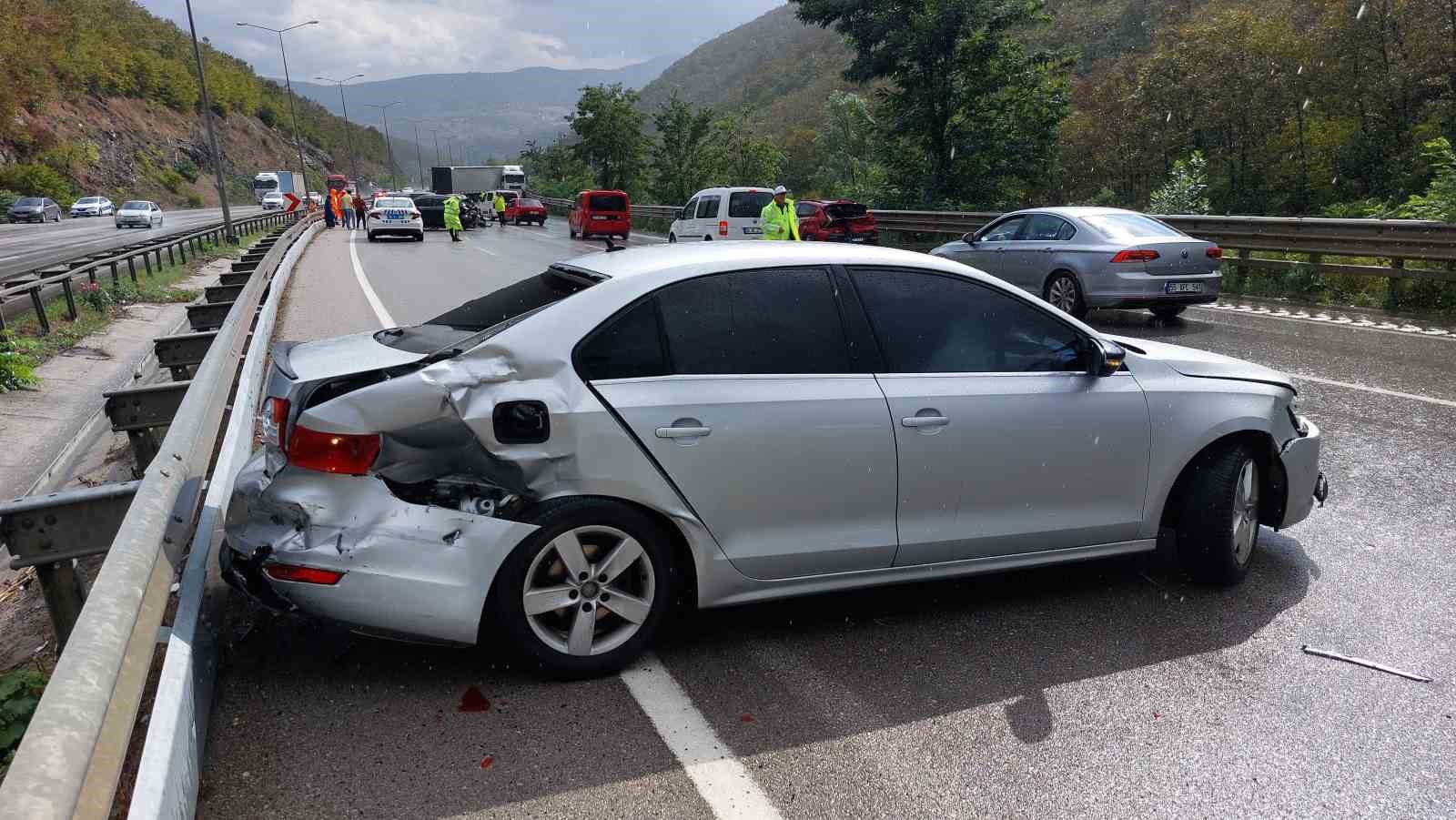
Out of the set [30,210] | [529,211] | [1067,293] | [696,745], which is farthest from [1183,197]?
[30,210]

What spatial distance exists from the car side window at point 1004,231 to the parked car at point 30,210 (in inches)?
2022

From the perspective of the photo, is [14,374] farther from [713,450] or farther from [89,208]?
[89,208]

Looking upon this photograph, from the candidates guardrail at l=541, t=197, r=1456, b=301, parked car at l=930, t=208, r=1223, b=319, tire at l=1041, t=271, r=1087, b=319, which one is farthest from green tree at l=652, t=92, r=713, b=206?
tire at l=1041, t=271, r=1087, b=319

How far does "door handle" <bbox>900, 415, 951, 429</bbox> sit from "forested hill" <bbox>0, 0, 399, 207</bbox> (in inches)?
2766

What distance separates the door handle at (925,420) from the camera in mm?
3922

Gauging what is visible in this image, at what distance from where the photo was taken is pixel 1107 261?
12016 mm

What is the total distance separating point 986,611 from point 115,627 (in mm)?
3185

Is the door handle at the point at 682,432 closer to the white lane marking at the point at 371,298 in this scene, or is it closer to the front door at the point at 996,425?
the front door at the point at 996,425

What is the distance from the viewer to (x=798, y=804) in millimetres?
2916

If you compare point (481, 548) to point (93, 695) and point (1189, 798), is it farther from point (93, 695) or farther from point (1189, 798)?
point (1189, 798)

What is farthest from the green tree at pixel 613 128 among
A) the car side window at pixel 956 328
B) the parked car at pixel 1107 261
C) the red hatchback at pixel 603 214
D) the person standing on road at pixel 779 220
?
the car side window at pixel 956 328

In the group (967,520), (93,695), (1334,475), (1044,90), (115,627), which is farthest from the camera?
(1044,90)

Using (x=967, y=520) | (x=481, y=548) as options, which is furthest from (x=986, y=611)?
(x=481, y=548)

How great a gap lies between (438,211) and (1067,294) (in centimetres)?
A: 3819
